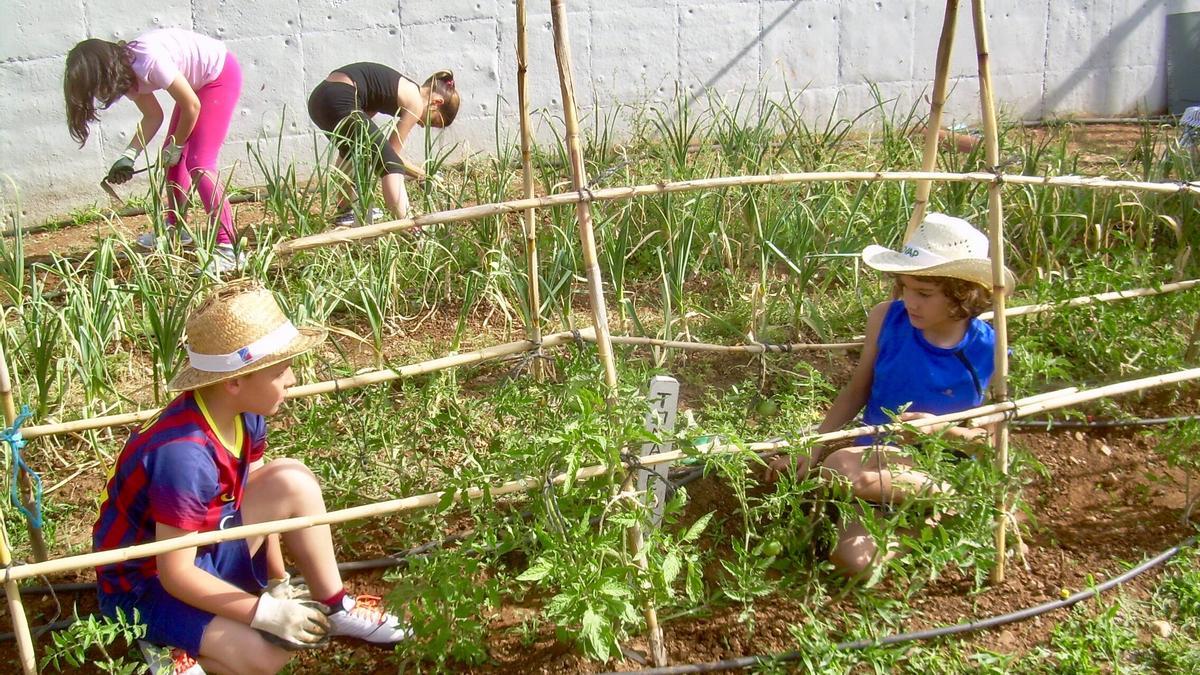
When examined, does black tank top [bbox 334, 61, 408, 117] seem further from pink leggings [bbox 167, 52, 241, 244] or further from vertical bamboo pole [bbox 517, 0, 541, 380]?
vertical bamboo pole [bbox 517, 0, 541, 380]

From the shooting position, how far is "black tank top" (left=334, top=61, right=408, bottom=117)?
4.38 metres

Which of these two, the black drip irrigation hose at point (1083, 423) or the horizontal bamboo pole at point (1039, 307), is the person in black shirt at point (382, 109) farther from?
the black drip irrigation hose at point (1083, 423)

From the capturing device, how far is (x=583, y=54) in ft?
18.5

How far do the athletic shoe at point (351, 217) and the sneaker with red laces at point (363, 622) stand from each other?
5.40ft

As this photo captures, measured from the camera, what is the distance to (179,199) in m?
4.19

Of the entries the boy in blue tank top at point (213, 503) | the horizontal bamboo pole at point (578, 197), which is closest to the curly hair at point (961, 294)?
the horizontal bamboo pole at point (578, 197)

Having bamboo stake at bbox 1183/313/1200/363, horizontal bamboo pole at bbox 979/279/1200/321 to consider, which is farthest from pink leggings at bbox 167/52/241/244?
bamboo stake at bbox 1183/313/1200/363

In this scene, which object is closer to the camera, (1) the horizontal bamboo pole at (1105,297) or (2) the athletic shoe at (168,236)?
(1) the horizontal bamboo pole at (1105,297)

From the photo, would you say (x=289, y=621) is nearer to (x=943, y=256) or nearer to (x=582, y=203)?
(x=582, y=203)

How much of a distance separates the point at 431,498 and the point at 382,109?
2.94 meters

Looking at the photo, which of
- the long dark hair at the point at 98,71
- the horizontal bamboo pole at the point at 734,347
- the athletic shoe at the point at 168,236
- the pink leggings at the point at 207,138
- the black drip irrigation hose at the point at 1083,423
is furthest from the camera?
the pink leggings at the point at 207,138

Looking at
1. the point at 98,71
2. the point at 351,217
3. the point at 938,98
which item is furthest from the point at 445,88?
the point at 938,98

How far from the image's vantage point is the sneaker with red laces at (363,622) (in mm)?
2166

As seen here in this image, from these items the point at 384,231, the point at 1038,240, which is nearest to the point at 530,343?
the point at 384,231
